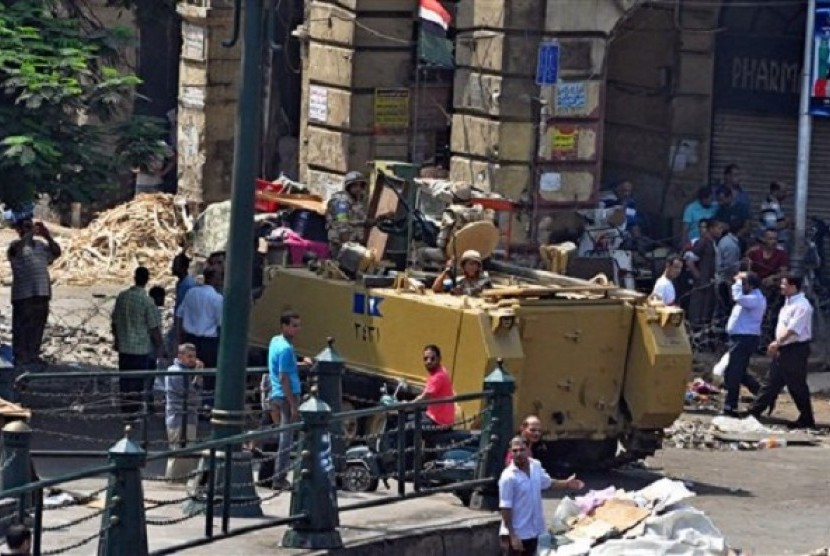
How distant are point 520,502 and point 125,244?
17.7 m

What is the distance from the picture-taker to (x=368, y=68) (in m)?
33.3

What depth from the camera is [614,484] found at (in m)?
23.0

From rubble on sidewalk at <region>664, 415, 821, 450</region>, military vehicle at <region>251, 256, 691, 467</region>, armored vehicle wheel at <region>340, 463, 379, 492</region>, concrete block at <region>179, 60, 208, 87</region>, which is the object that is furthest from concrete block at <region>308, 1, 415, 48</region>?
armored vehicle wheel at <region>340, 463, 379, 492</region>

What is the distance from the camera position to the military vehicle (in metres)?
21.9

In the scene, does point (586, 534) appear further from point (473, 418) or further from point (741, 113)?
point (741, 113)

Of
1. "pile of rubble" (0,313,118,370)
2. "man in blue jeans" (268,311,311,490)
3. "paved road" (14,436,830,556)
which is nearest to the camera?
"paved road" (14,436,830,556)

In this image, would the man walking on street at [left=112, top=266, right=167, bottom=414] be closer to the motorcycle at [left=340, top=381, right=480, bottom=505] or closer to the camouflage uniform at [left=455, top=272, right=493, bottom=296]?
the camouflage uniform at [left=455, top=272, right=493, bottom=296]

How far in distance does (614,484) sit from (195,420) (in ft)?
11.6

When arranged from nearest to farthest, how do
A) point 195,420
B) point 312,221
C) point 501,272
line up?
point 195,420, point 501,272, point 312,221

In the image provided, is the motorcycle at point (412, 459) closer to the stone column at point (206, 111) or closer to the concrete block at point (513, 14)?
the concrete block at point (513, 14)

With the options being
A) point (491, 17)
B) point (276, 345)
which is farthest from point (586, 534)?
point (491, 17)

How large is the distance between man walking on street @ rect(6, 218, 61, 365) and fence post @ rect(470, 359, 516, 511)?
315 inches

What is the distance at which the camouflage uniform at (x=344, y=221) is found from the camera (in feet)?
80.7

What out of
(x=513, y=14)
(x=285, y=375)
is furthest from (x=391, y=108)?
(x=285, y=375)
